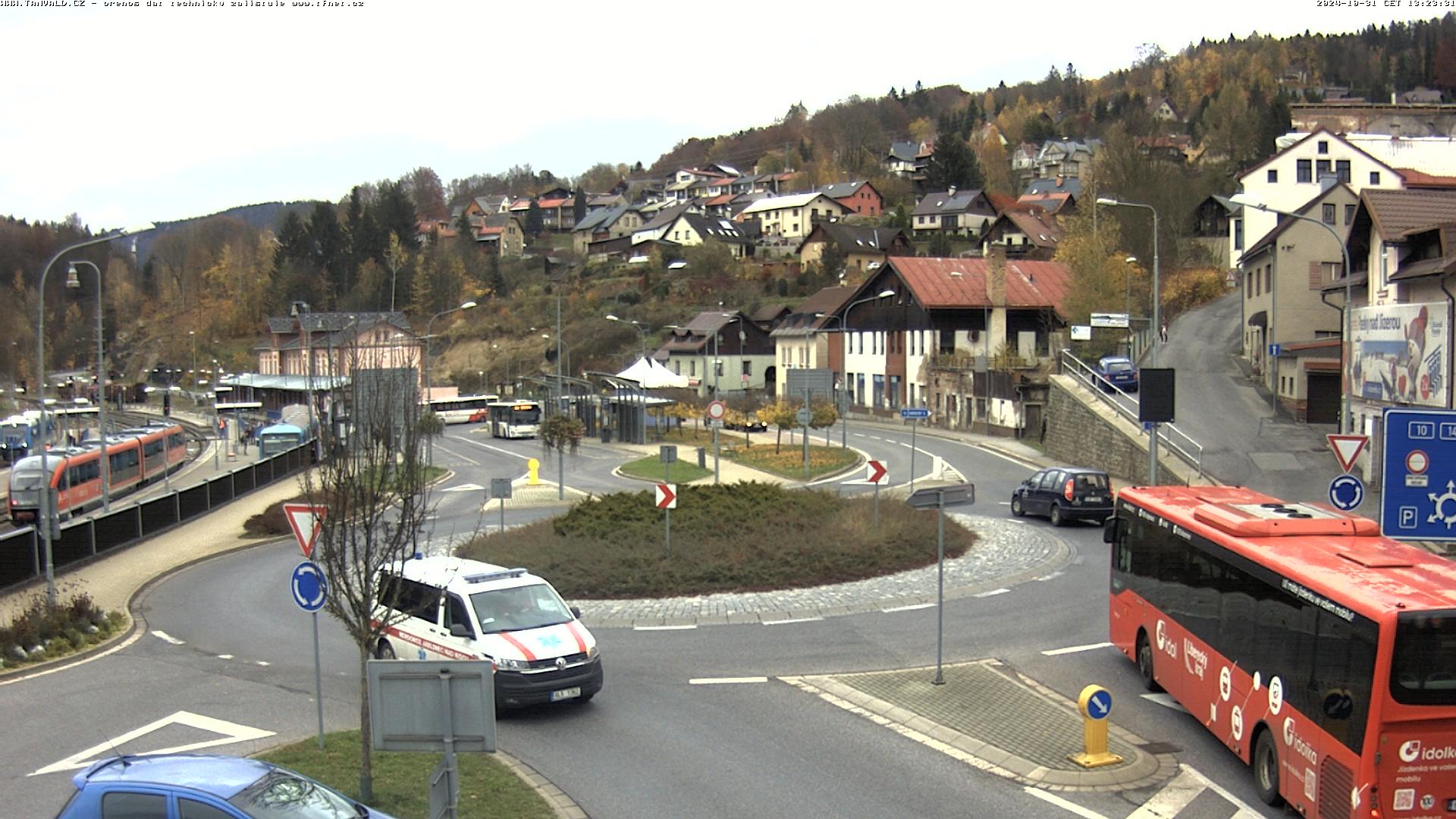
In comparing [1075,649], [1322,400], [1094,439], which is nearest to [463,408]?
[1094,439]

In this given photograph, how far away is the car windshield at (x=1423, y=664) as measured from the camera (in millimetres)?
8664

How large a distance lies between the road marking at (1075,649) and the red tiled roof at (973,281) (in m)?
48.8

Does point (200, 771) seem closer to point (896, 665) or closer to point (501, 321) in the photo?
point (896, 665)

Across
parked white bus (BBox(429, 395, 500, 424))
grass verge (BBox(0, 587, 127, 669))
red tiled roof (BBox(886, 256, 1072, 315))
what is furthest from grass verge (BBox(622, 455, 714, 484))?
parked white bus (BBox(429, 395, 500, 424))

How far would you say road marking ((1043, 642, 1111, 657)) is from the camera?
16.8 metres

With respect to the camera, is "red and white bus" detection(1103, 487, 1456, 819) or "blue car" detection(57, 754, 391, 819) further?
"red and white bus" detection(1103, 487, 1456, 819)

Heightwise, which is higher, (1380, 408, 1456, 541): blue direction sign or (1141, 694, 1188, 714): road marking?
(1380, 408, 1456, 541): blue direction sign

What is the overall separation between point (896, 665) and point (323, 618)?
36.8 feet

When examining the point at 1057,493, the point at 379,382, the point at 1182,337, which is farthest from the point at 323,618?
the point at 1182,337

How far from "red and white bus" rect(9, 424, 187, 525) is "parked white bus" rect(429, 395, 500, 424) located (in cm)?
3307

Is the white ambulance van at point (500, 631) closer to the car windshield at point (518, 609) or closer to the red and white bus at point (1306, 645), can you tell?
the car windshield at point (518, 609)

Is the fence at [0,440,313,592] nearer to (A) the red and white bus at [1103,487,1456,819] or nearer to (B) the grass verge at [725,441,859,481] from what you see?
(A) the red and white bus at [1103,487,1456,819]

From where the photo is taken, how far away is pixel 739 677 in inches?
615

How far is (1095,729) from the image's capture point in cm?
1177
